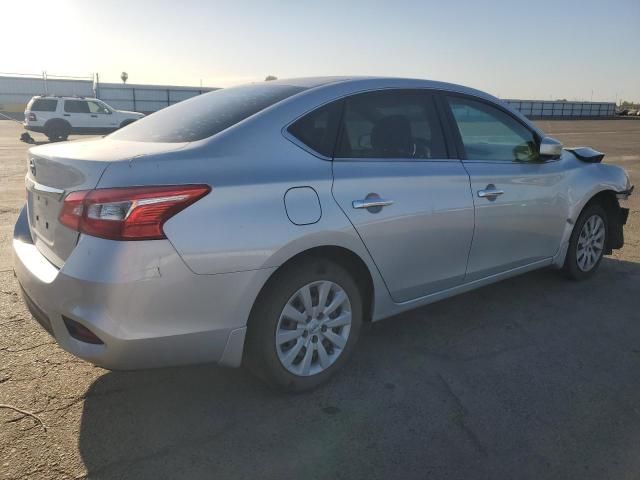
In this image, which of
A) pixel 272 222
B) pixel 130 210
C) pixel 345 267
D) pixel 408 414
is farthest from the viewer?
pixel 345 267

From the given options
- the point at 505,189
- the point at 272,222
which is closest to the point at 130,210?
the point at 272,222

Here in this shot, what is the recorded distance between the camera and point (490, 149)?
401 centimetres

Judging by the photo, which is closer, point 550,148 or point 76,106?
point 550,148

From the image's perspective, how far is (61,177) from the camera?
264 cm

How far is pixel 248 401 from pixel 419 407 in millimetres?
903

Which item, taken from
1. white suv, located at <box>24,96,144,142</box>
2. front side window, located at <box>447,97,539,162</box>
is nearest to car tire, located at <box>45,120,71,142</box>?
white suv, located at <box>24,96,144,142</box>

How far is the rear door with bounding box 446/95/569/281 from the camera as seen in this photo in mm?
3771

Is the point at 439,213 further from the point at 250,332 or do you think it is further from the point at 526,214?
the point at 250,332

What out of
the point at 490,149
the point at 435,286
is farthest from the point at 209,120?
the point at 490,149

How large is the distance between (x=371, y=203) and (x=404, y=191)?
11.6 inches

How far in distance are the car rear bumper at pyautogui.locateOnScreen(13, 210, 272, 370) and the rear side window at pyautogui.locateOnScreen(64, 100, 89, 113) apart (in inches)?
808

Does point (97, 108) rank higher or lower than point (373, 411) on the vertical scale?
higher

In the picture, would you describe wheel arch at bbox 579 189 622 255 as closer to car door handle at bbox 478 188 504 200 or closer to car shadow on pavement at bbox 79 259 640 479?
car shadow on pavement at bbox 79 259 640 479

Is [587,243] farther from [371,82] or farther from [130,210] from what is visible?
[130,210]
